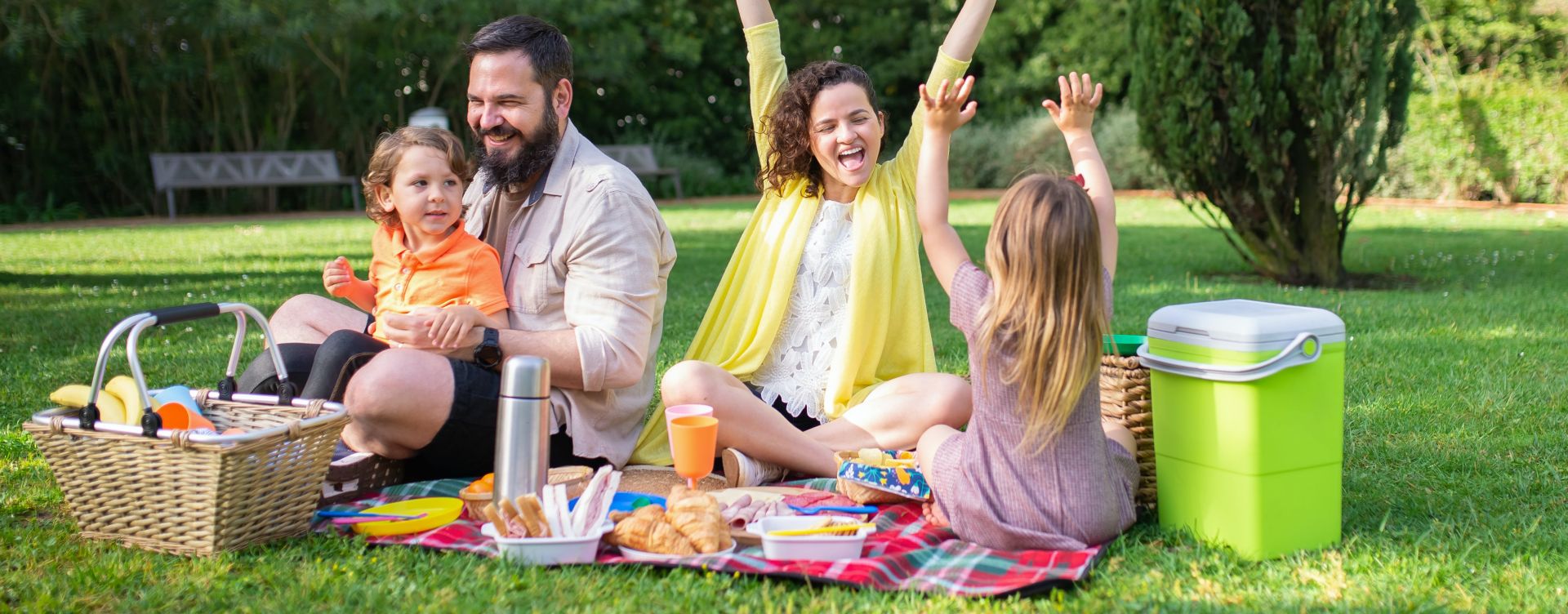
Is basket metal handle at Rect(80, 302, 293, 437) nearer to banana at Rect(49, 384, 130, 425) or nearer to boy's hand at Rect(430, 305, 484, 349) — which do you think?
banana at Rect(49, 384, 130, 425)

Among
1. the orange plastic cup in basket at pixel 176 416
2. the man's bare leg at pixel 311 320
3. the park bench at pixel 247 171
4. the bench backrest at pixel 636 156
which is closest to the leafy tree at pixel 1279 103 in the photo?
→ the man's bare leg at pixel 311 320

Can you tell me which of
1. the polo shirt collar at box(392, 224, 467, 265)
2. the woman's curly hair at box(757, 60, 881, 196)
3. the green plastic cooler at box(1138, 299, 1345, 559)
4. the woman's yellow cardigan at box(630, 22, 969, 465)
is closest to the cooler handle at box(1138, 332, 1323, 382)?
the green plastic cooler at box(1138, 299, 1345, 559)

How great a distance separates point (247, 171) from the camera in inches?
651

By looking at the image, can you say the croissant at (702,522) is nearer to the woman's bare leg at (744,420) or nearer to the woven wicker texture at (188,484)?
the woman's bare leg at (744,420)

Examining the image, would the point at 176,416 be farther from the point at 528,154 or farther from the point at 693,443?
the point at 693,443

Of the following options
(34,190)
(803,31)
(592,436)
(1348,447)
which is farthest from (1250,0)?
(803,31)

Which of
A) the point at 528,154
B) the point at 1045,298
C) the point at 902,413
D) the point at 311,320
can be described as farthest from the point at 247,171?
the point at 1045,298

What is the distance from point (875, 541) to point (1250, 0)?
604 cm

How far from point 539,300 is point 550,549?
0.92 metres

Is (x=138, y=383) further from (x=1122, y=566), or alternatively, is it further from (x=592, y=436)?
(x=1122, y=566)

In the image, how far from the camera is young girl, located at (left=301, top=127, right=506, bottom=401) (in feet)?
10.8

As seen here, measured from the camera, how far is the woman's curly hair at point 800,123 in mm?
3678

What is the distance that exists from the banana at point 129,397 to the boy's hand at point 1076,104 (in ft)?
7.58

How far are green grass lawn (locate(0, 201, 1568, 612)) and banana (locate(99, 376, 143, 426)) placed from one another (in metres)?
0.31
